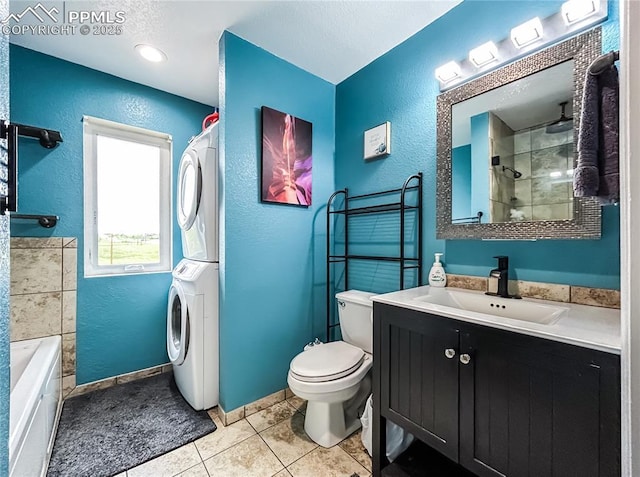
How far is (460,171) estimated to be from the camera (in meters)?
1.54

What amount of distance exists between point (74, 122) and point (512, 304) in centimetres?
304

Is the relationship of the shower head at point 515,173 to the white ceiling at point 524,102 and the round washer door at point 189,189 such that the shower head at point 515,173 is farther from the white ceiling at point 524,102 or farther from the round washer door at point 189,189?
the round washer door at point 189,189

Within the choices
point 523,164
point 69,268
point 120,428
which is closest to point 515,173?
point 523,164

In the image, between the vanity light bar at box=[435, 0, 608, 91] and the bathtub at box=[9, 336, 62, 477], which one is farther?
the vanity light bar at box=[435, 0, 608, 91]

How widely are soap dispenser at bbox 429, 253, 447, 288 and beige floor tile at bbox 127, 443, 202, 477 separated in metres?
1.59

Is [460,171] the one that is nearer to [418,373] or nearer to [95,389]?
[418,373]

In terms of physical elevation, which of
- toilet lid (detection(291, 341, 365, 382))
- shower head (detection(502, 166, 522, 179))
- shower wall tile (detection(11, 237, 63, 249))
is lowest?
toilet lid (detection(291, 341, 365, 382))

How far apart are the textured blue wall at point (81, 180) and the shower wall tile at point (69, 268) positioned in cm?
4

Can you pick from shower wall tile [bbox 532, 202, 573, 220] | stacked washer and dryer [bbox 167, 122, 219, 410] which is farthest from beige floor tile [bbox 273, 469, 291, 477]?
shower wall tile [bbox 532, 202, 573, 220]

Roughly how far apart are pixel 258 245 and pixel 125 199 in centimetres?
133

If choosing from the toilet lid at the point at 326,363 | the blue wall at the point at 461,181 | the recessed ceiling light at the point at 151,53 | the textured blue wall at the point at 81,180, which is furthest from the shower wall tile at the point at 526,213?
the textured blue wall at the point at 81,180

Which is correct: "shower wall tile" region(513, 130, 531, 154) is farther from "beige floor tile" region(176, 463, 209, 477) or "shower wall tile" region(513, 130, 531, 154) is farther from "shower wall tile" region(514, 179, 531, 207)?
"beige floor tile" region(176, 463, 209, 477)

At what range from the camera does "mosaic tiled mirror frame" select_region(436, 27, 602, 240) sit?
112 centimetres

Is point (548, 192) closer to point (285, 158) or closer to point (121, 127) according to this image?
point (285, 158)
